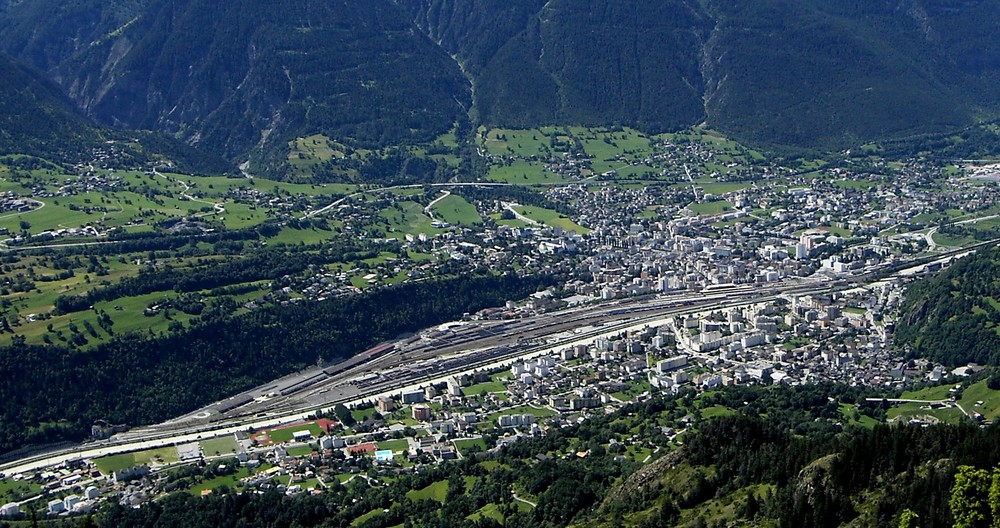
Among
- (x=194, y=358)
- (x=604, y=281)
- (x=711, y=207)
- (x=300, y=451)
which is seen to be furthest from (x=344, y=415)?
(x=711, y=207)

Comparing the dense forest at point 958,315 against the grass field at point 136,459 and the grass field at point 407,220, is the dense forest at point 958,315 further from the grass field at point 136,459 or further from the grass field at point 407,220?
the grass field at point 407,220

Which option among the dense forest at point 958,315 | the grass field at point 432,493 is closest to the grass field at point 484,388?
the grass field at point 432,493

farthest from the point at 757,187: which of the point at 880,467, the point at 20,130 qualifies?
the point at 880,467

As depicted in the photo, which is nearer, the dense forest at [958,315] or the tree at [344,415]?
the tree at [344,415]

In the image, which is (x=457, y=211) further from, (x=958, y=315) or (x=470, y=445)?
(x=470, y=445)

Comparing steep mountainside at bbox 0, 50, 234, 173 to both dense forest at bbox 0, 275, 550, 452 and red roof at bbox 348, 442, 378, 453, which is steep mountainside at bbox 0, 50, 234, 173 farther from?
red roof at bbox 348, 442, 378, 453

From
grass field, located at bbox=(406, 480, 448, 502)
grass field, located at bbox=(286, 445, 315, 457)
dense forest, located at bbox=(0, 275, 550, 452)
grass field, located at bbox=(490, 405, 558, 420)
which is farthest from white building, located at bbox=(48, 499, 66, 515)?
grass field, located at bbox=(490, 405, 558, 420)
